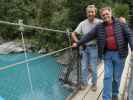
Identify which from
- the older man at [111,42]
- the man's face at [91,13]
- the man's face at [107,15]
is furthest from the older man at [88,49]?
the man's face at [107,15]

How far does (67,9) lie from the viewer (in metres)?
22.4

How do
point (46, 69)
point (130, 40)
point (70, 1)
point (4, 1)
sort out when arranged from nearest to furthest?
point (130, 40) < point (46, 69) < point (70, 1) < point (4, 1)

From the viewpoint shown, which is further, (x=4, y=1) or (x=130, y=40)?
(x=4, y=1)

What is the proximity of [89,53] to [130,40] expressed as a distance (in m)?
1.06

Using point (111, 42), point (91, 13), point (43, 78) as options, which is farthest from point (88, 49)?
point (43, 78)

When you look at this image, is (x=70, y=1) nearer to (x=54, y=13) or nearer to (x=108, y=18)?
(x=54, y=13)

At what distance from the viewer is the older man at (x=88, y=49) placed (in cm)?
412

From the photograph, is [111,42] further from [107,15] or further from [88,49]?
[88,49]

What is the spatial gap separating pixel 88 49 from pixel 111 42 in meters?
0.97

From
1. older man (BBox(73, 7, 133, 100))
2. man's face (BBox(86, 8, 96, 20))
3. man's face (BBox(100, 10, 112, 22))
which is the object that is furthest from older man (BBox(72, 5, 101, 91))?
man's face (BBox(100, 10, 112, 22))

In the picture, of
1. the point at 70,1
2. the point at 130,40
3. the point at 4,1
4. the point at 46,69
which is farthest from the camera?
the point at 4,1

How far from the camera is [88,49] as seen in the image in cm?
427

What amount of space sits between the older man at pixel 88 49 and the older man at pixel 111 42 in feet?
2.20

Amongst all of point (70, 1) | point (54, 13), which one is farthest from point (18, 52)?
point (70, 1)
